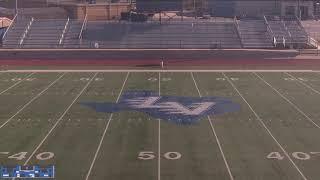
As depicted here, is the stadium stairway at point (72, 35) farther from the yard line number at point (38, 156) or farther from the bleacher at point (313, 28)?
the yard line number at point (38, 156)

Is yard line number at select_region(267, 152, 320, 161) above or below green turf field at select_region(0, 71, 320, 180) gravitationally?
below

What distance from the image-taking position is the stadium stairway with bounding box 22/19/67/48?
37.9 m

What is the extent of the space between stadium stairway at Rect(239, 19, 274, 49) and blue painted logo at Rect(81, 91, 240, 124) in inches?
684

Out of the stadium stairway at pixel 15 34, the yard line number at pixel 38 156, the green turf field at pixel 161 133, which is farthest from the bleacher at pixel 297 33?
the yard line number at pixel 38 156

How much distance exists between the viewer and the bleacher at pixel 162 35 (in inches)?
1495

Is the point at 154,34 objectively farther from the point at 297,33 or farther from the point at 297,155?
the point at 297,155

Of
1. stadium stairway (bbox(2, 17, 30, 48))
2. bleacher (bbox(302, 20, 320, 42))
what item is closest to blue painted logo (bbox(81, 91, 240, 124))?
stadium stairway (bbox(2, 17, 30, 48))

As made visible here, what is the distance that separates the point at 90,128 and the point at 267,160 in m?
6.20

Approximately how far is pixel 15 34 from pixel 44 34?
2219 millimetres

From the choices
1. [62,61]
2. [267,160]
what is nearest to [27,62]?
[62,61]

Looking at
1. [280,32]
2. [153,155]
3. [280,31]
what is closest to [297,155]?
[153,155]

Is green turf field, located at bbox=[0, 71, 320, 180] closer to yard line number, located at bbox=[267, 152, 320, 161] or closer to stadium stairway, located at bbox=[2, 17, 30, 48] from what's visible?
yard line number, located at bbox=[267, 152, 320, 161]

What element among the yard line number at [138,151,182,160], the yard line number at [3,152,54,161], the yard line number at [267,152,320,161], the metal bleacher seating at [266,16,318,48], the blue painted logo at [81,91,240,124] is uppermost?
the metal bleacher seating at [266,16,318,48]

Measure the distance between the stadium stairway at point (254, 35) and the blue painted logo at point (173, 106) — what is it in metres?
17.4
